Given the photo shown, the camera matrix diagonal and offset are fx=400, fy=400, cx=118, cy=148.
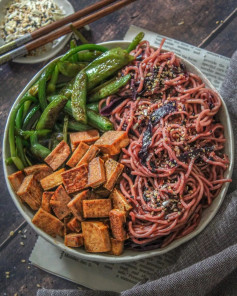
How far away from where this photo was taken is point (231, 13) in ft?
10.7

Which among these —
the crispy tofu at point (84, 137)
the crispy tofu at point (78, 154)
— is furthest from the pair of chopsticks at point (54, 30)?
the crispy tofu at point (78, 154)

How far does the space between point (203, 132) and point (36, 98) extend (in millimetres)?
1164

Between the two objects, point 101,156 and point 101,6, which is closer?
point 101,156

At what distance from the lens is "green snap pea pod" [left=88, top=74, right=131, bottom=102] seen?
2.67m

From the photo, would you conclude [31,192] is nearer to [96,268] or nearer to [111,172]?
[111,172]

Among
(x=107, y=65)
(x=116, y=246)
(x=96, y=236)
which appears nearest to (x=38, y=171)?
(x=96, y=236)

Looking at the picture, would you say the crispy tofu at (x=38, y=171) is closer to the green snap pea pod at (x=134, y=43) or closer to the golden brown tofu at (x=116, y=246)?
the golden brown tofu at (x=116, y=246)

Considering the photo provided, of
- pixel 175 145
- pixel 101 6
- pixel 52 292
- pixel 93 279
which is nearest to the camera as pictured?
pixel 175 145

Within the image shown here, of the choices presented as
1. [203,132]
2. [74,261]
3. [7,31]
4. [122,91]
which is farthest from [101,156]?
[7,31]

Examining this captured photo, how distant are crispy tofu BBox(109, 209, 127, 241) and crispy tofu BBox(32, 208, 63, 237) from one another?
0.35m

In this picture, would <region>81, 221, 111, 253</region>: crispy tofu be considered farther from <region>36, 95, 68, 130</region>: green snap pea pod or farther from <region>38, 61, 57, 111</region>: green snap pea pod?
<region>38, 61, 57, 111</region>: green snap pea pod

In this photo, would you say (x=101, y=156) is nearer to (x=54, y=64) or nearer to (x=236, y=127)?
(x=54, y=64)

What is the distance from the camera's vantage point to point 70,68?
275 centimetres

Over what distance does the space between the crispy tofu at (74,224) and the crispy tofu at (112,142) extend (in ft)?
1.57
